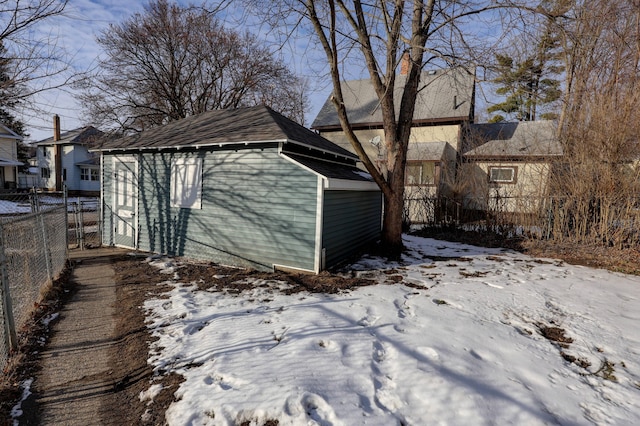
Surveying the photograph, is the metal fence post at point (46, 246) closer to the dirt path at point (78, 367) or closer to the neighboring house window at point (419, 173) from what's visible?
the dirt path at point (78, 367)

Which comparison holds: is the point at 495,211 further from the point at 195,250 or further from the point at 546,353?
the point at 195,250

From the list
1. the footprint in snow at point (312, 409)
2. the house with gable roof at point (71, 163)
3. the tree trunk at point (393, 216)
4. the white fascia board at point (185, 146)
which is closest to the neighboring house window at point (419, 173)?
A: the tree trunk at point (393, 216)

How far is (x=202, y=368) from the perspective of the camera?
3180 millimetres

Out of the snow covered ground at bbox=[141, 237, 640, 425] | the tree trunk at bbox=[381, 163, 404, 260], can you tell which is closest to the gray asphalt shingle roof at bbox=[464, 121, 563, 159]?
the tree trunk at bbox=[381, 163, 404, 260]

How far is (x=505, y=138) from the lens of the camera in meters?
17.5

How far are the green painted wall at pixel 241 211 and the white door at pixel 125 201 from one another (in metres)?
0.67

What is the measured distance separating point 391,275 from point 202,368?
431 centimetres

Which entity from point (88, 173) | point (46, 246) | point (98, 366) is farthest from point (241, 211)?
point (88, 173)

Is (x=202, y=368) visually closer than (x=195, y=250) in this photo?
Yes

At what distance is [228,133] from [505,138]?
630 inches

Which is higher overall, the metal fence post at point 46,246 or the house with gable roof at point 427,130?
the house with gable roof at point 427,130

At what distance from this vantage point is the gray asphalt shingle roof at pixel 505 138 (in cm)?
1572

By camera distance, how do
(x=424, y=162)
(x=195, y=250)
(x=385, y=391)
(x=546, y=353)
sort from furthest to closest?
1. (x=424, y=162)
2. (x=195, y=250)
3. (x=546, y=353)
4. (x=385, y=391)

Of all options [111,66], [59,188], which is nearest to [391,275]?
[111,66]
